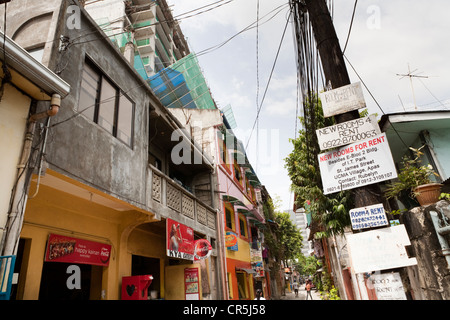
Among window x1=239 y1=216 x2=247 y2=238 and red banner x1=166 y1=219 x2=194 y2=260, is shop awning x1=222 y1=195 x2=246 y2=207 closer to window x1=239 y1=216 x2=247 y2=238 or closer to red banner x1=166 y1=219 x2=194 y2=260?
window x1=239 y1=216 x2=247 y2=238

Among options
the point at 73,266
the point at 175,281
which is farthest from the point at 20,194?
the point at 175,281

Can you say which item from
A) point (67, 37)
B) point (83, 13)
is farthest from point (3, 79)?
point (83, 13)

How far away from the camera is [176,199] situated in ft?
33.6

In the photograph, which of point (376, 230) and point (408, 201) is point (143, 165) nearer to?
point (376, 230)

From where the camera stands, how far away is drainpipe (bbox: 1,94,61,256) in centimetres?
415

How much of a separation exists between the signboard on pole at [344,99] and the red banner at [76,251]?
699 centimetres

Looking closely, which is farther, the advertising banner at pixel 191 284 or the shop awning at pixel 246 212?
the shop awning at pixel 246 212

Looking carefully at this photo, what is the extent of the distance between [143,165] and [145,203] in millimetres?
1165

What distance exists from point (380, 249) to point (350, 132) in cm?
174

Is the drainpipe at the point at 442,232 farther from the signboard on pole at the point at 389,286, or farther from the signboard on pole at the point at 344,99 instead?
the signboard on pole at the point at 344,99

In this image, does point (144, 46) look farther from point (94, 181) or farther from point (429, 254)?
point (429, 254)

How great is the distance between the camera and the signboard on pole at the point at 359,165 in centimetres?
399

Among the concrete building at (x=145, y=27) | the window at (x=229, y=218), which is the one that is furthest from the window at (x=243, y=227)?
the concrete building at (x=145, y=27)

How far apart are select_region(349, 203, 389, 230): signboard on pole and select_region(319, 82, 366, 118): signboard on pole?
1.54 m
